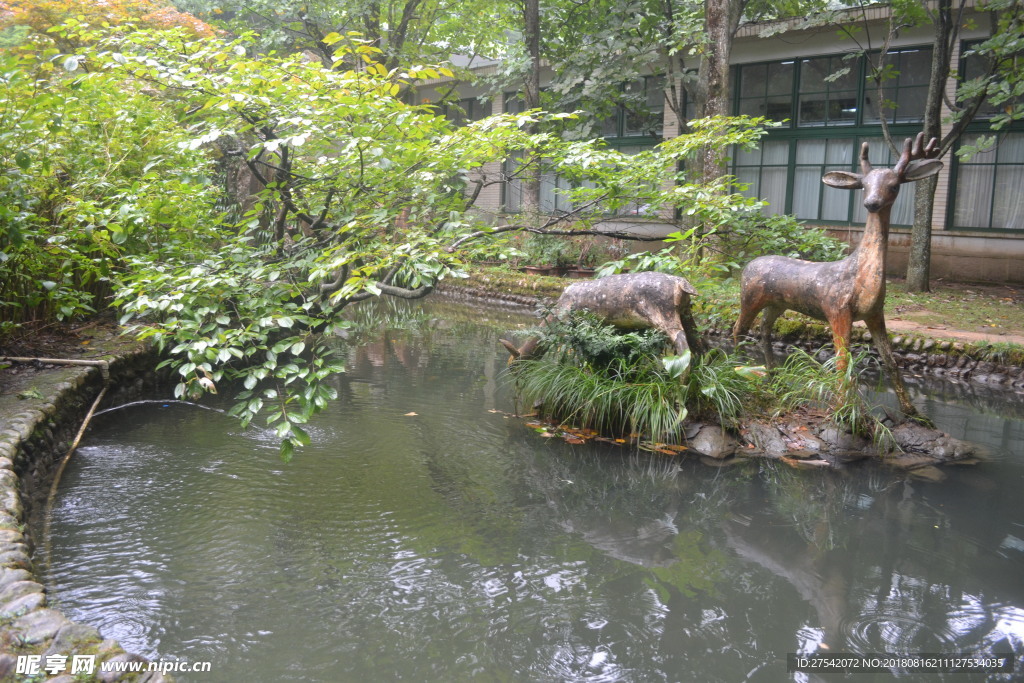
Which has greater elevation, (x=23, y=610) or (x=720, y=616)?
(x=23, y=610)

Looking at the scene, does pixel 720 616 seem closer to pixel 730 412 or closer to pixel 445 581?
pixel 445 581

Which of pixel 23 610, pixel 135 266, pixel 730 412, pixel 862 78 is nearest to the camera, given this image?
pixel 23 610

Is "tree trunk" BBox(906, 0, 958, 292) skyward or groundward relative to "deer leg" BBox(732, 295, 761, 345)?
skyward

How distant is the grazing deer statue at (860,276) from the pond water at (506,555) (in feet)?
4.03

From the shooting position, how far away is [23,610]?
313 centimetres

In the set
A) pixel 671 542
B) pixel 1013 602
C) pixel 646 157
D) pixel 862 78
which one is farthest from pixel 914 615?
pixel 862 78

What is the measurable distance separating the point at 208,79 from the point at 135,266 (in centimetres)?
181

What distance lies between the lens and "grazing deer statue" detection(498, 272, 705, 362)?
6.82 metres

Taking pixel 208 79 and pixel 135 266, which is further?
pixel 135 266

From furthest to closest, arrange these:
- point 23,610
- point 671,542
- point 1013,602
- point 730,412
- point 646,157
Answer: point 646,157 → point 730,412 → point 671,542 → point 1013,602 → point 23,610

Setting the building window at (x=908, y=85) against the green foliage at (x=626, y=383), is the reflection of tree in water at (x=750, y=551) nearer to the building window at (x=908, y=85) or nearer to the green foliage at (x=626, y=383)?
the green foliage at (x=626, y=383)

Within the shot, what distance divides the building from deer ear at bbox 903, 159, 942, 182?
25.1 ft

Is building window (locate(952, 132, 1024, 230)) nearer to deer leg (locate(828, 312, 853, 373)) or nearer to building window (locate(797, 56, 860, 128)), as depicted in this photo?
building window (locate(797, 56, 860, 128))

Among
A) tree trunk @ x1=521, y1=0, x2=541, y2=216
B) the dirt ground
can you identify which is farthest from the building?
the dirt ground
